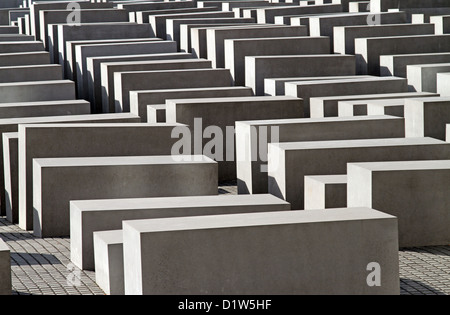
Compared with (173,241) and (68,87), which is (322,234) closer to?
(173,241)

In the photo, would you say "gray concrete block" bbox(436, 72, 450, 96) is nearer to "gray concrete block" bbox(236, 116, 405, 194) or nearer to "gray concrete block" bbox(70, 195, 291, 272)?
"gray concrete block" bbox(236, 116, 405, 194)

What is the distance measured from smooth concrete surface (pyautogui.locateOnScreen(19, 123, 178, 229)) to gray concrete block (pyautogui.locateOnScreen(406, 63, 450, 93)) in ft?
21.3

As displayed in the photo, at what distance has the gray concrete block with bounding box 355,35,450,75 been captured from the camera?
20.7 metres

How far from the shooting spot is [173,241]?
25.1 ft

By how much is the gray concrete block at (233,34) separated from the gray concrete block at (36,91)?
470 cm

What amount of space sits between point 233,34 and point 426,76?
610 centimetres

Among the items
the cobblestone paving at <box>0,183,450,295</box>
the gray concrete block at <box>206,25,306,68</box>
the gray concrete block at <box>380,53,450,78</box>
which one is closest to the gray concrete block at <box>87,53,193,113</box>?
the gray concrete block at <box>206,25,306,68</box>

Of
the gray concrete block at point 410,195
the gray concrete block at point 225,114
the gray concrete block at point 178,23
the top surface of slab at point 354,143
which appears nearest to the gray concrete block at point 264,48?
the gray concrete block at point 225,114

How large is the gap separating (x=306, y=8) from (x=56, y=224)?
18592mm

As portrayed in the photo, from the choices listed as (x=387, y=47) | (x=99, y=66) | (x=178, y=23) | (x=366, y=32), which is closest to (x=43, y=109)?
(x=99, y=66)

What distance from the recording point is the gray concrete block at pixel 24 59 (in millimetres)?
22234

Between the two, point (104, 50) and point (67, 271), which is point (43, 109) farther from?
point (67, 271)
